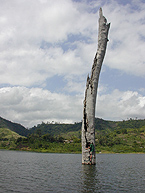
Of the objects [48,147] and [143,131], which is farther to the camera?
[143,131]

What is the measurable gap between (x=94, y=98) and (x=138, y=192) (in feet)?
43.2

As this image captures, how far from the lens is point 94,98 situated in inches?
921

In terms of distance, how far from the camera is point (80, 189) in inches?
460

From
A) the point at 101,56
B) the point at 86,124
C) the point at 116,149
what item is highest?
the point at 101,56

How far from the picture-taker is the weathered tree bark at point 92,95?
2295 centimetres

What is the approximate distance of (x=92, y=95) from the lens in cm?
2339

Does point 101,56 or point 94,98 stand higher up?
point 101,56

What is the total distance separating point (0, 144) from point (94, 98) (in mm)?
114609

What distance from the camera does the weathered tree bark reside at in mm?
22953

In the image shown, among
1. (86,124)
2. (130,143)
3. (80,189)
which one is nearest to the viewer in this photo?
(80,189)

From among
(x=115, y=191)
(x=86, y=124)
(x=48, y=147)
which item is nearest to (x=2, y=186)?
(x=115, y=191)

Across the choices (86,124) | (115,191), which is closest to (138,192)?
(115,191)

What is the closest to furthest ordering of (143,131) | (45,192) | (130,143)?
(45,192) → (130,143) → (143,131)

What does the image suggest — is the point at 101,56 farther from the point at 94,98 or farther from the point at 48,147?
the point at 48,147
